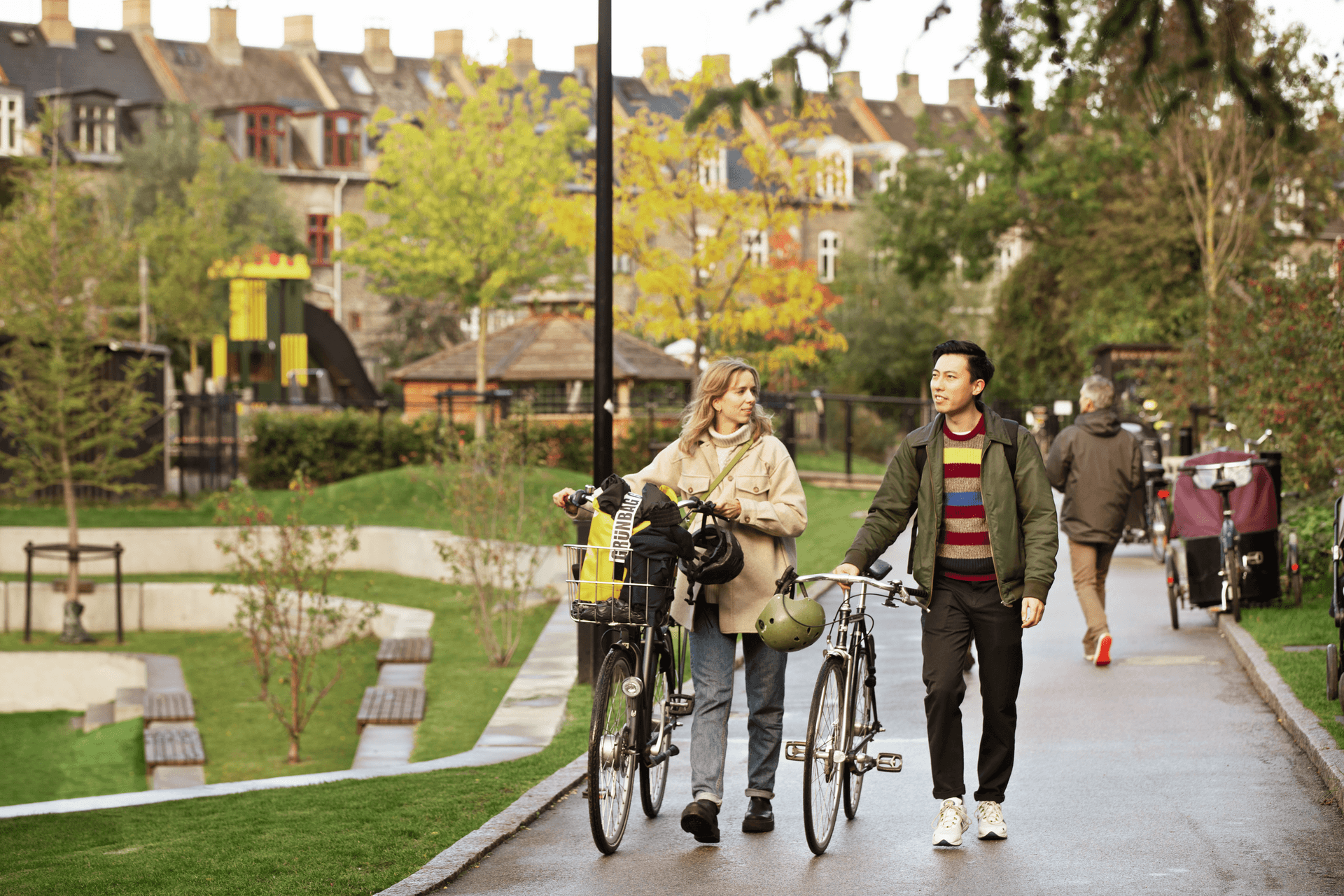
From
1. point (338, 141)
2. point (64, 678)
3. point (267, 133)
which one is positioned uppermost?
point (267, 133)

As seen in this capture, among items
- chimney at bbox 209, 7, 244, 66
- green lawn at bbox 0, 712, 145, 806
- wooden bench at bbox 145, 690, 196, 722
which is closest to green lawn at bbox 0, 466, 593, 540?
green lawn at bbox 0, 712, 145, 806

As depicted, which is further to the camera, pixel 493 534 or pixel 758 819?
pixel 493 534

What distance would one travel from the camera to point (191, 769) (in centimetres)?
1260

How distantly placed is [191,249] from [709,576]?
43104mm

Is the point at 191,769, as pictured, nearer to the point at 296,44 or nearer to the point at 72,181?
the point at 72,181

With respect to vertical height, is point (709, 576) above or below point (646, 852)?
above

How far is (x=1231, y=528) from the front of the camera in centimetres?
1190

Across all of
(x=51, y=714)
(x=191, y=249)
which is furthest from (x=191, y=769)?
(x=191, y=249)

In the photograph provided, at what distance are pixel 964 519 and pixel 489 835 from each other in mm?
2248

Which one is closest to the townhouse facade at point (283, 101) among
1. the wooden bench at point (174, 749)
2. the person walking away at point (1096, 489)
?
the wooden bench at point (174, 749)

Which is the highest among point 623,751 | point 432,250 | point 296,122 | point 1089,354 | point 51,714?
point 296,122

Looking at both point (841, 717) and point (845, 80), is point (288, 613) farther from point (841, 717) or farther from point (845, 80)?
point (845, 80)

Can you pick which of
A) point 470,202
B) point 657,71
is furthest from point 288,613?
point 470,202

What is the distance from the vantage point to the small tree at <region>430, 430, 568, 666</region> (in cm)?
1542
